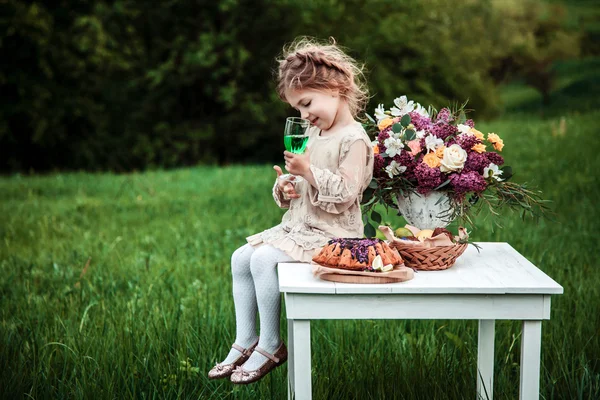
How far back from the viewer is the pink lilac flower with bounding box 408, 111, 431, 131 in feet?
10.4

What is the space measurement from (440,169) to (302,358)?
3.04 feet

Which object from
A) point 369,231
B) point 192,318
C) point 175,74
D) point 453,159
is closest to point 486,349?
point 369,231

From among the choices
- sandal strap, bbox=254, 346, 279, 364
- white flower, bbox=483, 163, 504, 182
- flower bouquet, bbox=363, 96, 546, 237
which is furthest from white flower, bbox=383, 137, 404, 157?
sandal strap, bbox=254, 346, 279, 364

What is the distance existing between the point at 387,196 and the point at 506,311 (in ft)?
2.65

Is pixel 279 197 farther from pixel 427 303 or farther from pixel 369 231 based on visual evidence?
pixel 427 303

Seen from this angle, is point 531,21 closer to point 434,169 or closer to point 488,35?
point 488,35

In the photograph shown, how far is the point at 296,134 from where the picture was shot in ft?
9.44

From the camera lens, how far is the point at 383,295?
8.77ft

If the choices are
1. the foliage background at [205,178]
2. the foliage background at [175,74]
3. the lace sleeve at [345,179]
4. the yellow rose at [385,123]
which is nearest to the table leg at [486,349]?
the foliage background at [205,178]

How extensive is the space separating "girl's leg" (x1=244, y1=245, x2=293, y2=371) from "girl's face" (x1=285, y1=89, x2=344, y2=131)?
1.87ft

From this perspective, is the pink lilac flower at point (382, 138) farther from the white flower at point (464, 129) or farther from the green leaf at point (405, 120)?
the white flower at point (464, 129)

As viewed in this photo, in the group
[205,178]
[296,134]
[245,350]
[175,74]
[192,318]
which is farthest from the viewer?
[175,74]

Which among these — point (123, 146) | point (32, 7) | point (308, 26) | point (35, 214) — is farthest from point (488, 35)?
point (35, 214)

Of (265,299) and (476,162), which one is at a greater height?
(476,162)
